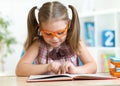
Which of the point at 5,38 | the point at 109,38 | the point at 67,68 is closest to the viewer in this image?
the point at 67,68

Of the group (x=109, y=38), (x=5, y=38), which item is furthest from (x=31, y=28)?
(x=5, y=38)

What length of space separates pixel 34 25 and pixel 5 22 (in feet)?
7.52

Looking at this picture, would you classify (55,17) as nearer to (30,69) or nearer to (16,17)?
(30,69)

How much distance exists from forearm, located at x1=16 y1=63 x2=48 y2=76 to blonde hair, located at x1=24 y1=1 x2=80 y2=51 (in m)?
0.16

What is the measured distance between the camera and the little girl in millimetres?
1517

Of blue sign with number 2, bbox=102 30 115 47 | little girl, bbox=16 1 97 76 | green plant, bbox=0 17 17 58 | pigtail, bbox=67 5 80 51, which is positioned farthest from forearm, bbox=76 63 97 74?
A: green plant, bbox=0 17 17 58

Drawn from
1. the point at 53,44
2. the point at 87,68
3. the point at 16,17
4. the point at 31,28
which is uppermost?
the point at 16,17

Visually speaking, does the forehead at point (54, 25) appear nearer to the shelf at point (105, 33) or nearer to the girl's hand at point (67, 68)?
the girl's hand at point (67, 68)

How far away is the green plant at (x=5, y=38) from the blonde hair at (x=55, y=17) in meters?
2.18

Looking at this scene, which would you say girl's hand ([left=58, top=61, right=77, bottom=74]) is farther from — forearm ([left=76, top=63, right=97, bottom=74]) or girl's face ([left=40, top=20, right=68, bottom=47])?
girl's face ([left=40, top=20, right=68, bottom=47])

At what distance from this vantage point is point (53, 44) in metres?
1.60

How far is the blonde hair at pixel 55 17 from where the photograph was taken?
1575mm

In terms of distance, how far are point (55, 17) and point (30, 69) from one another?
1.06 ft

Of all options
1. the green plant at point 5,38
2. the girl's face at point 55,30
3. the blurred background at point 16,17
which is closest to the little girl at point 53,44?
the girl's face at point 55,30
